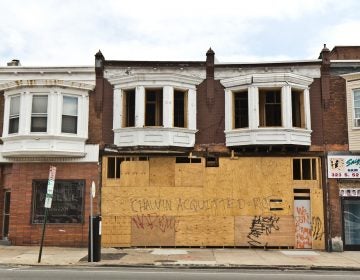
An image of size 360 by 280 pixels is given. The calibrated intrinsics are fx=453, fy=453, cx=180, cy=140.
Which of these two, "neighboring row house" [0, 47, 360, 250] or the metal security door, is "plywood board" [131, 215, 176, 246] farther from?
the metal security door

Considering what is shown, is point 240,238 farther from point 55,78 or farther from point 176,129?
point 55,78

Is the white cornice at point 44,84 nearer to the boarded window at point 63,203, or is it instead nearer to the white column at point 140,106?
the white column at point 140,106

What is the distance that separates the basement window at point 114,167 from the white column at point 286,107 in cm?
719

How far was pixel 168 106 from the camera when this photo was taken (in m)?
19.5

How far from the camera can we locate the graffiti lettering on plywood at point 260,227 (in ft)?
62.8

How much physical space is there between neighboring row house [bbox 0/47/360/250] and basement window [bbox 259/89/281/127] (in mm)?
44

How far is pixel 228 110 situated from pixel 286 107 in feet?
8.11

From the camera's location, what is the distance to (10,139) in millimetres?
19609

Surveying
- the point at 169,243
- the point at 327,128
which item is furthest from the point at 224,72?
the point at 169,243

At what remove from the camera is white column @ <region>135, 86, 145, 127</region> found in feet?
63.9

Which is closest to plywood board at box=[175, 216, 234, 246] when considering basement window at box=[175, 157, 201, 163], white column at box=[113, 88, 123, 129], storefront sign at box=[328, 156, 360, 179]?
basement window at box=[175, 157, 201, 163]

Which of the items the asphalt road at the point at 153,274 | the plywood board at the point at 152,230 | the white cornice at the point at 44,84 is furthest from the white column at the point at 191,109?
the asphalt road at the point at 153,274

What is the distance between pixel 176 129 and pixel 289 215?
237 inches

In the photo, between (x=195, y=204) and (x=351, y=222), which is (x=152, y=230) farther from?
(x=351, y=222)
